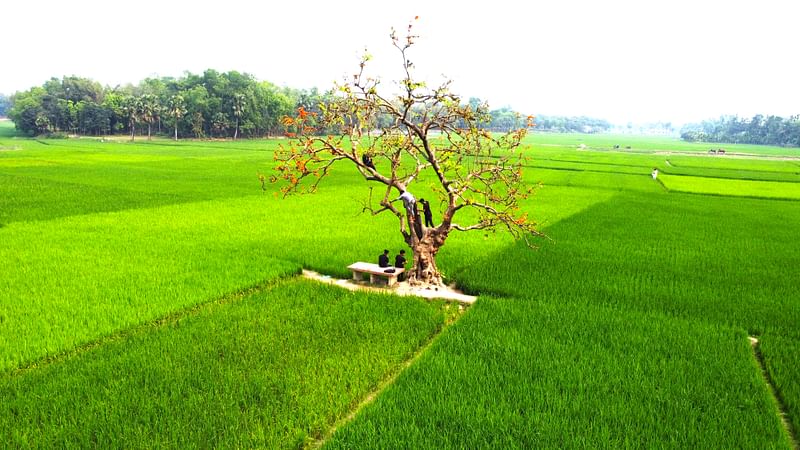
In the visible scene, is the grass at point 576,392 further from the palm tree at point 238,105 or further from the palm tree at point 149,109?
the palm tree at point 149,109

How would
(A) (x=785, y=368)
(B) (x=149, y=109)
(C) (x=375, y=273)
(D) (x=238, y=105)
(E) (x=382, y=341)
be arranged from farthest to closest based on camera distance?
(D) (x=238, y=105)
(B) (x=149, y=109)
(C) (x=375, y=273)
(E) (x=382, y=341)
(A) (x=785, y=368)

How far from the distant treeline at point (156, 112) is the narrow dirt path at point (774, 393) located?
2847 inches

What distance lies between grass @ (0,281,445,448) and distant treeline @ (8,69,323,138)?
227 ft

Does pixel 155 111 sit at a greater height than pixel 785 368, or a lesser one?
greater

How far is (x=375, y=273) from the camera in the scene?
9.35 m

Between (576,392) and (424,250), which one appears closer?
(576,392)

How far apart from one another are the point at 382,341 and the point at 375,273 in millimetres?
2634

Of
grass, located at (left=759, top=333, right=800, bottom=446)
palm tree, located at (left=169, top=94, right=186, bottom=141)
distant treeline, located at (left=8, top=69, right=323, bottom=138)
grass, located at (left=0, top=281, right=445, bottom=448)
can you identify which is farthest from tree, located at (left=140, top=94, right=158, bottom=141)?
grass, located at (left=759, top=333, right=800, bottom=446)

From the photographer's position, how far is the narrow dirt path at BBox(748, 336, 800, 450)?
16.2ft

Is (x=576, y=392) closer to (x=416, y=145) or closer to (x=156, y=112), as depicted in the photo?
(x=416, y=145)

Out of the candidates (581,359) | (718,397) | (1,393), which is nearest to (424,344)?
(581,359)

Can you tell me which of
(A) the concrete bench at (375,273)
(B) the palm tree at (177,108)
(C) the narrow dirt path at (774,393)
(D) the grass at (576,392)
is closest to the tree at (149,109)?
(B) the palm tree at (177,108)

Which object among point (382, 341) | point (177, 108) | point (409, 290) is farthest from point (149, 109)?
point (382, 341)

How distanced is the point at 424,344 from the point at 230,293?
3749mm
